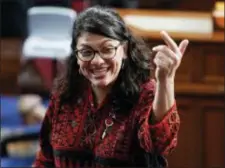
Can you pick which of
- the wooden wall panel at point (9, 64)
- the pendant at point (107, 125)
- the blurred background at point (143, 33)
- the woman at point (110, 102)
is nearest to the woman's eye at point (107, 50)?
the woman at point (110, 102)

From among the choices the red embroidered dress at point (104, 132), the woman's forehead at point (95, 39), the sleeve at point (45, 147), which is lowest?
the sleeve at point (45, 147)

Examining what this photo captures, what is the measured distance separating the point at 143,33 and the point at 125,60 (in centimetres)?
77

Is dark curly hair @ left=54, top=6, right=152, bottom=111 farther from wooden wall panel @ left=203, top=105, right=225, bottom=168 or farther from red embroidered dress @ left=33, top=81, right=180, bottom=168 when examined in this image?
wooden wall panel @ left=203, top=105, right=225, bottom=168

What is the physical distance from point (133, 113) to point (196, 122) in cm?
126

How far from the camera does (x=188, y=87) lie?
2.18m

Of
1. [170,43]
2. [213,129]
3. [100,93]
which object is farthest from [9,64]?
[170,43]

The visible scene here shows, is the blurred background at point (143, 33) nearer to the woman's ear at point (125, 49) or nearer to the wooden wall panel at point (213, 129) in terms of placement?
the wooden wall panel at point (213, 129)

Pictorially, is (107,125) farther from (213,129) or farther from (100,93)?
(213,129)

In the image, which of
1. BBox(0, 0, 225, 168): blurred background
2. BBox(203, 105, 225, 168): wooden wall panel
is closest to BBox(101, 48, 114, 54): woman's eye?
BBox(0, 0, 225, 168): blurred background

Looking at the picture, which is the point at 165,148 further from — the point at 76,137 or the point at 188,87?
the point at 188,87

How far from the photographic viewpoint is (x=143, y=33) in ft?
5.49

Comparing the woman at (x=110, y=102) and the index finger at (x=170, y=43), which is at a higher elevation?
the index finger at (x=170, y=43)

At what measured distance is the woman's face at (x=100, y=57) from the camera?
0.88m

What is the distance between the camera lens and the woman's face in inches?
34.7
